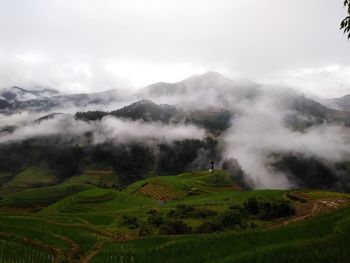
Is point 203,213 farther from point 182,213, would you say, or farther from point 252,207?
point 252,207

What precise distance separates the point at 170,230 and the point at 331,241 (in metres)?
24.8

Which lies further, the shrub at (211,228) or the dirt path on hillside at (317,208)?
the shrub at (211,228)

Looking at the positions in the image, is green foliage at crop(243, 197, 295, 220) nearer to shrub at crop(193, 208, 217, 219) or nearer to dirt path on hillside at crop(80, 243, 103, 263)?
shrub at crop(193, 208, 217, 219)

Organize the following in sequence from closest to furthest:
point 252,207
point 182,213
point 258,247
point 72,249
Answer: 1. point 258,247
2. point 72,249
3. point 252,207
4. point 182,213

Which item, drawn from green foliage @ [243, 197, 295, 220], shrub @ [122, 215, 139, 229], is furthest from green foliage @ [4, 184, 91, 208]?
green foliage @ [243, 197, 295, 220]

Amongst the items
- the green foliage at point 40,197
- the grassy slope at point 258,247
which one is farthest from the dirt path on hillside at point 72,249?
the green foliage at point 40,197

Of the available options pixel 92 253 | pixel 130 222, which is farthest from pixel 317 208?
pixel 130 222

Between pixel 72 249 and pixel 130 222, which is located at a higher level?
pixel 72 249

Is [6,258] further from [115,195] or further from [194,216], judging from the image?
[115,195]

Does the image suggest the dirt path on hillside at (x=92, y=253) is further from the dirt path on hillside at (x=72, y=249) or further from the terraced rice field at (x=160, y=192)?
the terraced rice field at (x=160, y=192)

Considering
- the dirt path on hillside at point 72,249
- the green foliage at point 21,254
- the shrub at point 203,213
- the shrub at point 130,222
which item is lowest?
the shrub at point 130,222

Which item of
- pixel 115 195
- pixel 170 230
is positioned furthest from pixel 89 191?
pixel 170 230

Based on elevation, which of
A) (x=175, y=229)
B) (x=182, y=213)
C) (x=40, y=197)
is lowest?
(x=40, y=197)

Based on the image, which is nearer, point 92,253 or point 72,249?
point 92,253
